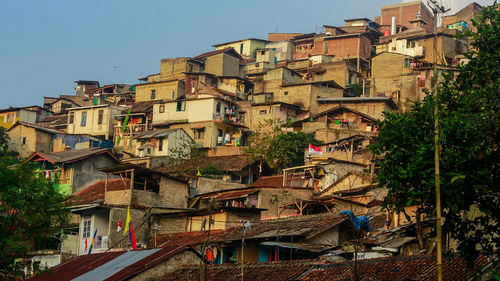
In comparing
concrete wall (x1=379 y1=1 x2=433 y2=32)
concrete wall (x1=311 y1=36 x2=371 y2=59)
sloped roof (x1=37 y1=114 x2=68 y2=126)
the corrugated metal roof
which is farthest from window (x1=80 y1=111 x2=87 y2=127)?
the corrugated metal roof

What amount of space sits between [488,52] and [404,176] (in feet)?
11.4

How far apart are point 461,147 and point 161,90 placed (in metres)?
56.1

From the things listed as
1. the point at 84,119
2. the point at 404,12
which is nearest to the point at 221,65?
the point at 84,119

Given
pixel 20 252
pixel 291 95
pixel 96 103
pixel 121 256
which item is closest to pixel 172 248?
pixel 121 256

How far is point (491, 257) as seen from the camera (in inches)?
619

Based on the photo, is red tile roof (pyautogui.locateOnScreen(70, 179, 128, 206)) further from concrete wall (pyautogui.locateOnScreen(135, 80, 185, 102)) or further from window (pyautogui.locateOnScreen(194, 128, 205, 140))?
concrete wall (pyautogui.locateOnScreen(135, 80, 185, 102))

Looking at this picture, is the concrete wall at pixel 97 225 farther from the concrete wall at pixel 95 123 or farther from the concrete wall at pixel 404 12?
the concrete wall at pixel 404 12

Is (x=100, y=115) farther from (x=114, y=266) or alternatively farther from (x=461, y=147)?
(x=461, y=147)

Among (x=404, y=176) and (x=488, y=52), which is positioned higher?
(x=488, y=52)

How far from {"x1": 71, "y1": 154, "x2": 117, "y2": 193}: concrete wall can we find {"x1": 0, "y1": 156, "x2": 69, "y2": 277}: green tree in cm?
1641

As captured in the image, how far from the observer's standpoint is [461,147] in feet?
45.2

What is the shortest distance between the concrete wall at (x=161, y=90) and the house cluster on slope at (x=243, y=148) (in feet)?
0.41

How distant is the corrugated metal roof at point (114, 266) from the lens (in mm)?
→ 23922

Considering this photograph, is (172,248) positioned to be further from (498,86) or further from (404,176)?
(498,86)
